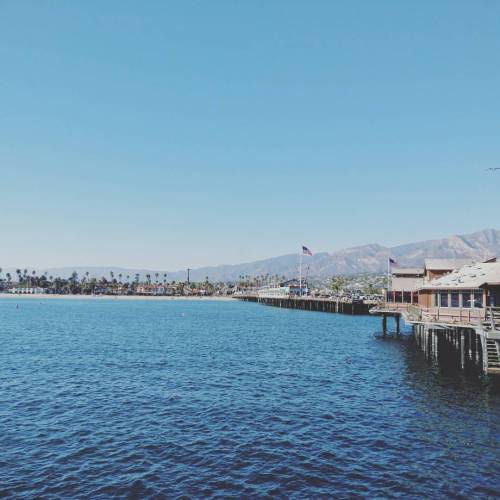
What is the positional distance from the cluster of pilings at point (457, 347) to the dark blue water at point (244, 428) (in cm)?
276

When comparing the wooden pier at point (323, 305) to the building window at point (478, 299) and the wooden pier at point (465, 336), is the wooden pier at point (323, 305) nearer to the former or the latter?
the wooden pier at point (465, 336)

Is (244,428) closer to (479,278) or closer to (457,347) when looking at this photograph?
(479,278)

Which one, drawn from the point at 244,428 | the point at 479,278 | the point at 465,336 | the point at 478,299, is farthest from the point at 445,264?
the point at 244,428

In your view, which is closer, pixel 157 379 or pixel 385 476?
pixel 385 476

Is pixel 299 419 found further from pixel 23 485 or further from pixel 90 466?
pixel 23 485

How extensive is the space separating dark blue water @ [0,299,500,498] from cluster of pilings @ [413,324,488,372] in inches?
109

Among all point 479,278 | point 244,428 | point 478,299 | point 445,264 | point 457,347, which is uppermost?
point 445,264

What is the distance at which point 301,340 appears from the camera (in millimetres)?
65375

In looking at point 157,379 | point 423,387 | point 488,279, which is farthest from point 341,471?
point 488,279

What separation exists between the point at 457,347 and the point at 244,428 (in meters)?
30.9

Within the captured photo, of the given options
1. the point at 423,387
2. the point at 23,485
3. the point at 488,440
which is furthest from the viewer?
the point at 423,387

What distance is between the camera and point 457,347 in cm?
4681

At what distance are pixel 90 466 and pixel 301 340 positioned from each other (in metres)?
48.0

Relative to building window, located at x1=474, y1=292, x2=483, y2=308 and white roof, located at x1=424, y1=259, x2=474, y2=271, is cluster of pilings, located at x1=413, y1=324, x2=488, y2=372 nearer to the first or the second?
building window, located at x1=474, y1=292, x2=483, y2=308
